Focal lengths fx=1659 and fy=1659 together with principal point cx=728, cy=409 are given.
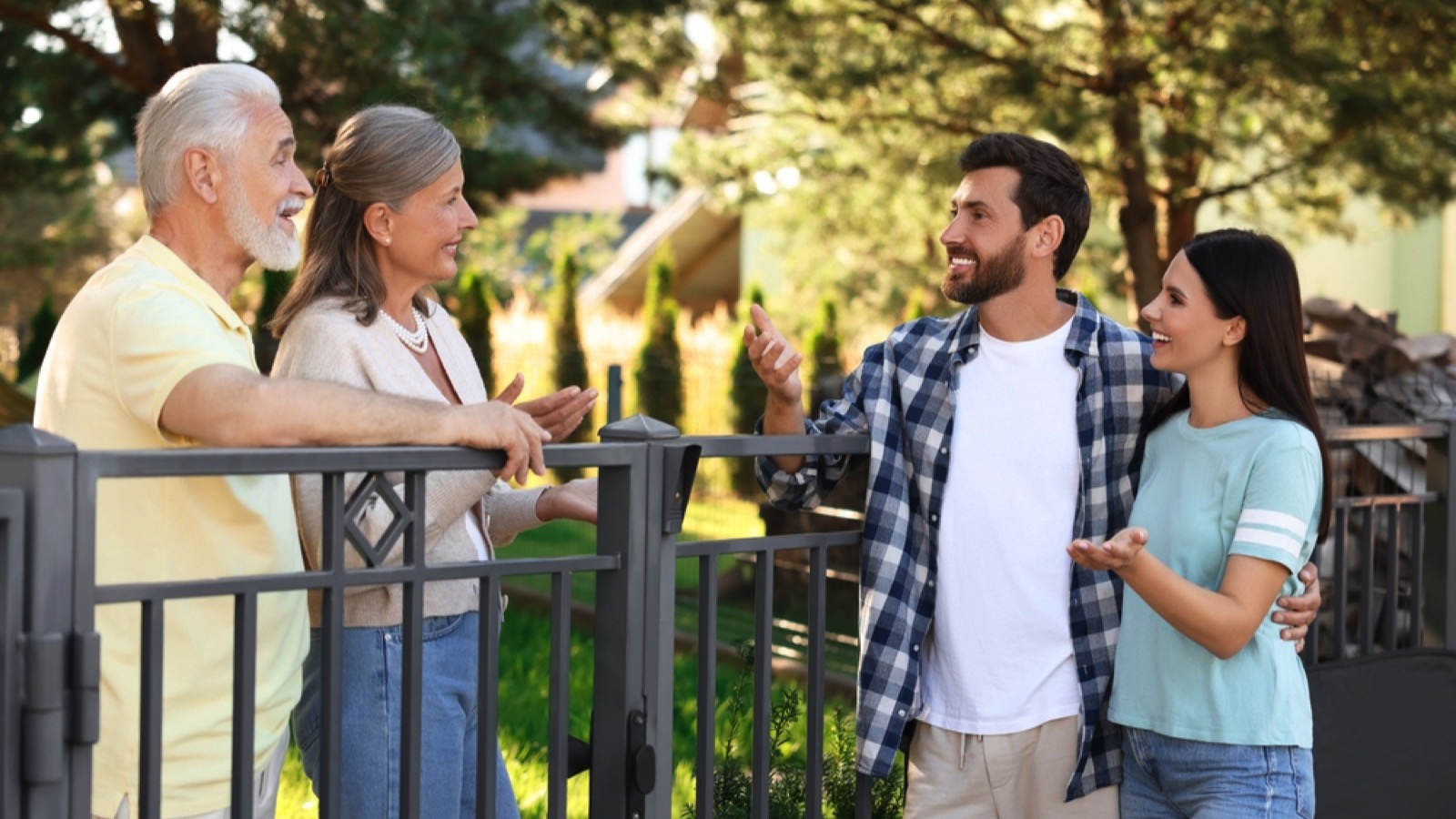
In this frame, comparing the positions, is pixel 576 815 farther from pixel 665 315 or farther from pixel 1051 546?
pixel 665 315

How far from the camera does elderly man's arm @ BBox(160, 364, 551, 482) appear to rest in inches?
94.0

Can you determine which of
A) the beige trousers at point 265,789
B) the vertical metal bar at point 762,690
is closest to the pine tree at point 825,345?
the vertical metal bar at point 762,690

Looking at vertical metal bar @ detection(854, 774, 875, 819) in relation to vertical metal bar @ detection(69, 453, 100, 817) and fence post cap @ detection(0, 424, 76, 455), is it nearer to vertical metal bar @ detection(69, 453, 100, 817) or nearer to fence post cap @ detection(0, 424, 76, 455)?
vertical metal bar @ detection(69, 453, 100, 817)

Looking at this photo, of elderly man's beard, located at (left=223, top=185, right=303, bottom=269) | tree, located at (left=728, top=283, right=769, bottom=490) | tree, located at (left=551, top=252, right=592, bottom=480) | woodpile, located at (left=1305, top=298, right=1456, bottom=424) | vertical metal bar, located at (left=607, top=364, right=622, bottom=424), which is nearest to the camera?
elderly man's beard, located at (left=223, top=185, right=303, bottom=269)

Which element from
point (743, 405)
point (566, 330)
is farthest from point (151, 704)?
point (566, 330)

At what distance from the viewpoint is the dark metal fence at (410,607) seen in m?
2.18

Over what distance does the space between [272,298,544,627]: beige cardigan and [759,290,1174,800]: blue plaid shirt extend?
766mm

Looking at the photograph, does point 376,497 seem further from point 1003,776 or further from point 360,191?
point 1003,776

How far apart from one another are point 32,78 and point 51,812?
33.8 feet

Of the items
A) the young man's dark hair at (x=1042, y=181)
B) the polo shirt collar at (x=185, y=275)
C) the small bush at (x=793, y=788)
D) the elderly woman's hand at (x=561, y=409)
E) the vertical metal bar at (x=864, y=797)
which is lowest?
the small bush at (x=793, y=788)

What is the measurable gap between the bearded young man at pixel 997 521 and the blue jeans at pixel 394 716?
789 mm

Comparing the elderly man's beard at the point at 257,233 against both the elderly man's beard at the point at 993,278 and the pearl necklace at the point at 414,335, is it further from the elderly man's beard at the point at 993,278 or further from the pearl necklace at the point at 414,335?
the elderly man's beard at the point at 993,278

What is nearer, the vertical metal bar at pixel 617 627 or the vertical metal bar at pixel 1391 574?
the vertical metal bar at pixel 617 627

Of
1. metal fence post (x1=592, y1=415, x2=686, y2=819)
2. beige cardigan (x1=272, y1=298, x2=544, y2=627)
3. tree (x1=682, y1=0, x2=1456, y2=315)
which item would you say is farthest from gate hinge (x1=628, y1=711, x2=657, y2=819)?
tree (x1=682, y1=0, x2=1456, y2=315)
